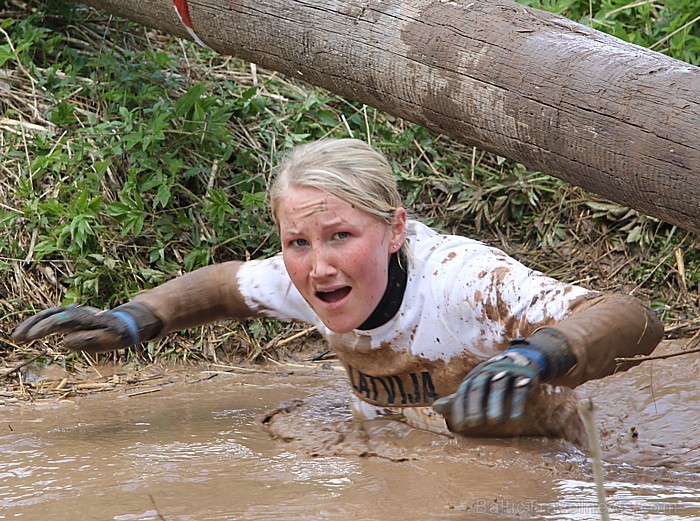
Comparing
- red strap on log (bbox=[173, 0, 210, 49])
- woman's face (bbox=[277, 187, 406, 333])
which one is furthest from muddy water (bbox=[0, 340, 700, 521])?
red strap on log (bbox=[173, 0, 210, 49])

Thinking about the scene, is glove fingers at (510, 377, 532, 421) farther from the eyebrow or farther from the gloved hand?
the gloved hand

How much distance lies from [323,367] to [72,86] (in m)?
2.19

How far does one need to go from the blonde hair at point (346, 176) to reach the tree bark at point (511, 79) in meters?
0.33

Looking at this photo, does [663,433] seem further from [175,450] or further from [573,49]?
[175,450]

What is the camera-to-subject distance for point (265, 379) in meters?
4.32

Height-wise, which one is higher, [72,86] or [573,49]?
[573,49]

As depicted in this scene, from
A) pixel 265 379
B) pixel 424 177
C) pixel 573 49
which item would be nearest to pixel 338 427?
pixel 265 379

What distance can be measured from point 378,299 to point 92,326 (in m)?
0.99

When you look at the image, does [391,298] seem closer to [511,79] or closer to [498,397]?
[511,79]

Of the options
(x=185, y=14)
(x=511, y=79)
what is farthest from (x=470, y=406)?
(x=185, y=14)

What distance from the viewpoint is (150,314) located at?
3439 millimetres

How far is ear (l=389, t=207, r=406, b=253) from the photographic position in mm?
3191

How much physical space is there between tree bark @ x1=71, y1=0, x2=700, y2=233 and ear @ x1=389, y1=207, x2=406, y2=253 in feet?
1.21

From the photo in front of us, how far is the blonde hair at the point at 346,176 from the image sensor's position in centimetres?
305
